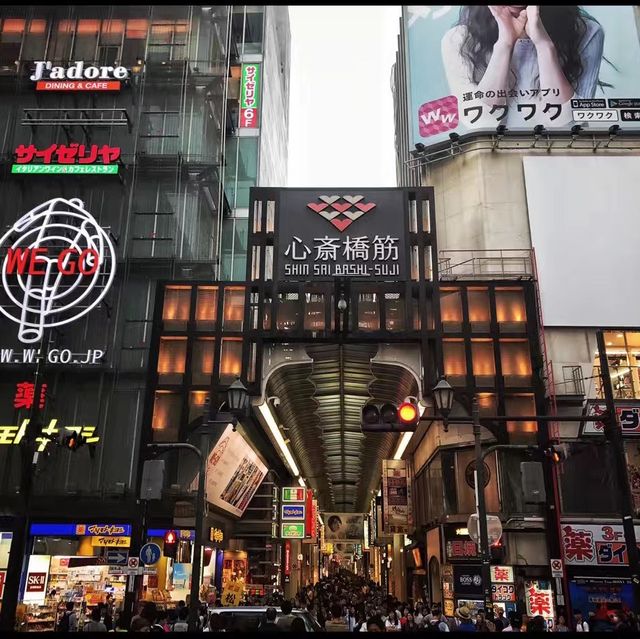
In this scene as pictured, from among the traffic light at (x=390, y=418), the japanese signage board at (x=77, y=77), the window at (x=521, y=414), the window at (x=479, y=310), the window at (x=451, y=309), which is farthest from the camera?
the japanese signage board at (x=77, y=77)

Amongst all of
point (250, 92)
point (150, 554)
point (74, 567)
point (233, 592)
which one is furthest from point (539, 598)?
point (250, 92)

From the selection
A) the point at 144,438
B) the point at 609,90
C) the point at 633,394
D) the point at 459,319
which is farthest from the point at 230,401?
the point at 609,90

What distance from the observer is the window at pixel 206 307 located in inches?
1033

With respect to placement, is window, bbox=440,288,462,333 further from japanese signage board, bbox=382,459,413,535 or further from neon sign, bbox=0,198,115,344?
neon sign, bbox=0,198,115,344

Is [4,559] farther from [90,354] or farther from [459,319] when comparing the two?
[459,319]

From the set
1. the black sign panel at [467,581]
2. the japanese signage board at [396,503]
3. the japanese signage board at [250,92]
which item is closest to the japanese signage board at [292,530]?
the japanese signage board at [396,503]

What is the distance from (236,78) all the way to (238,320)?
25728mm

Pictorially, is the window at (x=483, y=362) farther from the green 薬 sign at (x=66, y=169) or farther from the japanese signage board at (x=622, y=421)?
the green 薬 sign at (x=66, y=169)

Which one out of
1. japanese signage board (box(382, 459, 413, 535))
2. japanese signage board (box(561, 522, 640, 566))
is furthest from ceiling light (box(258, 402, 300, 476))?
japanese signage board (box(561, 522, 640, 566))

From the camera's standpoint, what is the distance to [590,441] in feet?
83.5

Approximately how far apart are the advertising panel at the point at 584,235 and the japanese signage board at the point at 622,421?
13.5 feet

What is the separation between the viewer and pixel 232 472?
2817 cm

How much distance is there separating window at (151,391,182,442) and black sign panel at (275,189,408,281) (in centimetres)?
674

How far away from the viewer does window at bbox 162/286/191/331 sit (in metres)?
26.4
